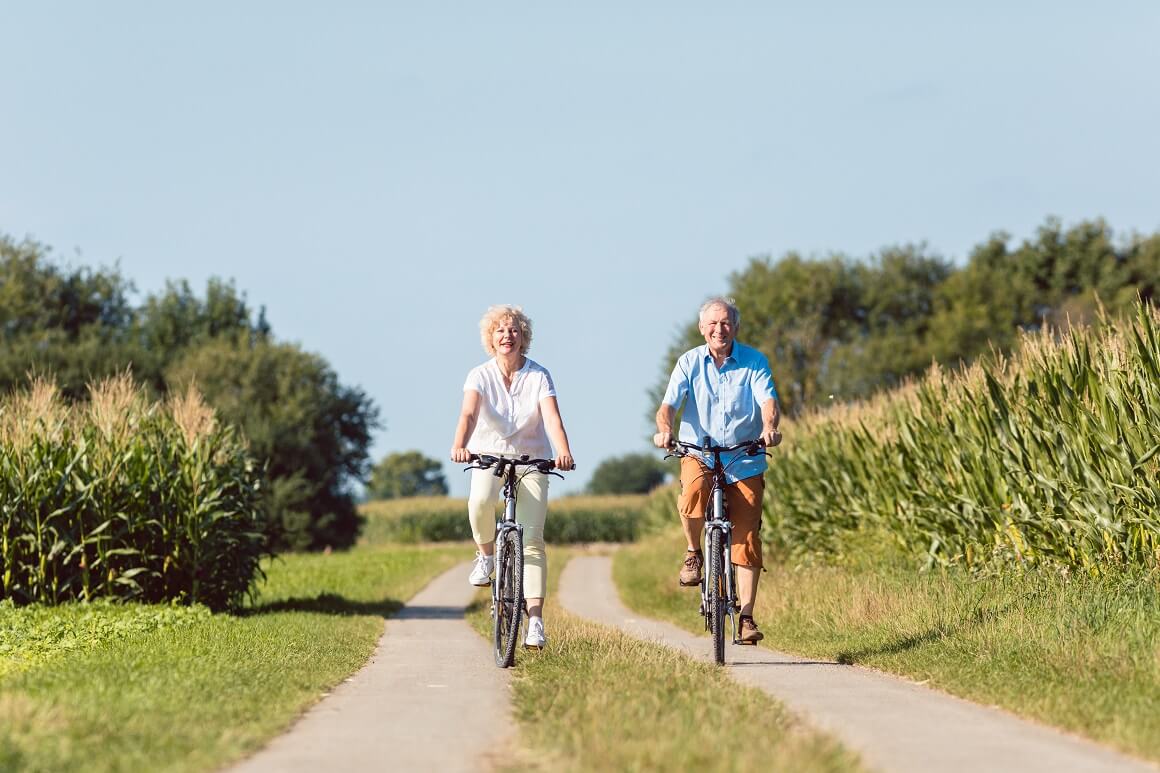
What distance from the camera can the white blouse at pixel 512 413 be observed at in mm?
9688

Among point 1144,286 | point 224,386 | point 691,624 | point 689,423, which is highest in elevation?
point 1144,286

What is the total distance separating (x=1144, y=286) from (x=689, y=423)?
63.5 m

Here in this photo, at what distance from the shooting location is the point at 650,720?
619 centimetres

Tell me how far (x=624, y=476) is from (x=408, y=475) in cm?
2342

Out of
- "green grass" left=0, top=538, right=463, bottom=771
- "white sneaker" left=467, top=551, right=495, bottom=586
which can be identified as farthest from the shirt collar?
"green grass" left=0, top=538, right=463, bottom=771

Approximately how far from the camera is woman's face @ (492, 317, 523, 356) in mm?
9812

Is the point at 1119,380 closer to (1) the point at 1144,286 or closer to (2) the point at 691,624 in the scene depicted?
(2) the point at 691,624

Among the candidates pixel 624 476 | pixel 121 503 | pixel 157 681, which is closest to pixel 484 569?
pixel 157 681

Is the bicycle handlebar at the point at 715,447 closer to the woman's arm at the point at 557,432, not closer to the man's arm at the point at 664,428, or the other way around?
the man's arm at the point at 664,428

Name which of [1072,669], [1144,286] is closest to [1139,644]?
[1072,669]

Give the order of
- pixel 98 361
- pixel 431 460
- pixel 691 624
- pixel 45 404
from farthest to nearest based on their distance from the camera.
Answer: pixel 431 460
pixel 98 361
pixel 45 404
pixel 691 624

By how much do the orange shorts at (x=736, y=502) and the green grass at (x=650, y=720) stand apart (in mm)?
1193

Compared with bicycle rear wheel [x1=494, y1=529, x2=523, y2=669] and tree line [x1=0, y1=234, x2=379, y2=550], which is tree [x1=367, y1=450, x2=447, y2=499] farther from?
bicycle rear wheel [x1=494, y1=529, x2=523, y2=669]

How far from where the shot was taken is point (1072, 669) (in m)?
8.02
